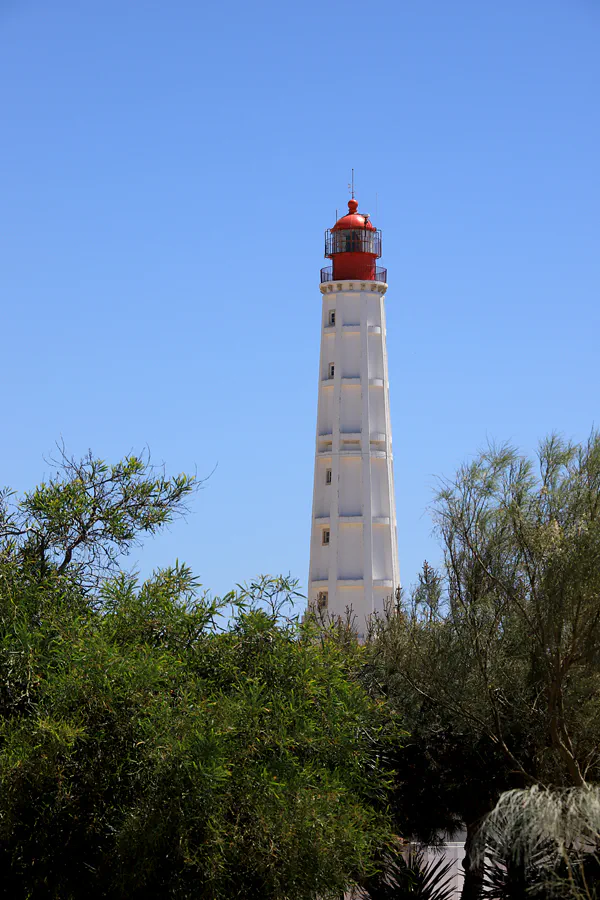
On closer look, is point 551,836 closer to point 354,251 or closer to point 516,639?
point 516,639

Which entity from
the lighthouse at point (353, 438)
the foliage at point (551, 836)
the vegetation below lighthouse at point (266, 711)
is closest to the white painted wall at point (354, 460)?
the lighthouse at point (353, 438)

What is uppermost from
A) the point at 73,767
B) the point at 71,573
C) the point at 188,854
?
the point at 71,573

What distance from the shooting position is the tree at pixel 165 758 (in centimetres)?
1516

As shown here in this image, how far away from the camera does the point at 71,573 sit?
19.1 meters

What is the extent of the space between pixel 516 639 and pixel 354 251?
1581 inches

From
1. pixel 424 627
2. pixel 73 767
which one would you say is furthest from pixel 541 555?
pixel 73 767

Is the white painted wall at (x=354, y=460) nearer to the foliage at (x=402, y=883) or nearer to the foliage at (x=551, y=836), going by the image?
the foliage at (x=402, y=883)

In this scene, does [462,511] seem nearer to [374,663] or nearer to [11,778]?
[374,663]

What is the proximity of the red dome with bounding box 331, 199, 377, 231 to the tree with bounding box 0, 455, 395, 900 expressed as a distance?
43112mm

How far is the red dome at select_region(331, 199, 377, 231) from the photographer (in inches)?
2327

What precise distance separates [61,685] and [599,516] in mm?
8027

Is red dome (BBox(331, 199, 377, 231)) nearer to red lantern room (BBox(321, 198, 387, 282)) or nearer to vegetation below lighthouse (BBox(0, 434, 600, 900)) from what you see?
red lantern room (BBox(321, 198, 387, 282))

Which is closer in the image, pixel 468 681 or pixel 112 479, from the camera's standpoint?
pixel 112 479

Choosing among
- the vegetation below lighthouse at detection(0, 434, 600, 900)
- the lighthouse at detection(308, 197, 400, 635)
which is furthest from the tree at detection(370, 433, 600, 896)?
the lighthouse at detection(308, 197, 400, 635)
